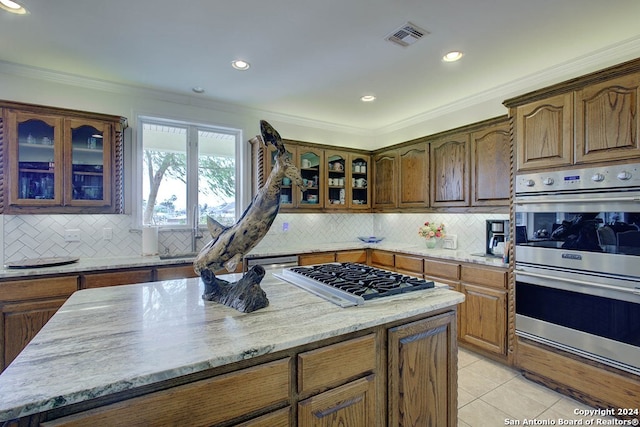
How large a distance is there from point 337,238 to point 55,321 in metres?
3.71

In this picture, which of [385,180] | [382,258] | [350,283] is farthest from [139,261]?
[385,180]

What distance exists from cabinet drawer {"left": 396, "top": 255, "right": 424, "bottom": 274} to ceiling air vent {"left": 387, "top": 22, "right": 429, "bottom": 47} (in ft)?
7.24

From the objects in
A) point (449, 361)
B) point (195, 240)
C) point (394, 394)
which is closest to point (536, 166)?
point (449, 361)

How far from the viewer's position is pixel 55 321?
1.20 metres

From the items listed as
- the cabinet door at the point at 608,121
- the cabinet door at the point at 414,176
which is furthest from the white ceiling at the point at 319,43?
the cabinet door at the point at 414,176

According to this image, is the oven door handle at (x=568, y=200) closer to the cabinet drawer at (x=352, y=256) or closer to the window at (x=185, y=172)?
the cabinet drawer at (x=352, y=256)

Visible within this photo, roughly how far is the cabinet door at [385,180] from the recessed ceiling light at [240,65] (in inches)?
90.5

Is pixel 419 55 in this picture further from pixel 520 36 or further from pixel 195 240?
pixel 195 240

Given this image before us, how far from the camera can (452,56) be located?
2.62m

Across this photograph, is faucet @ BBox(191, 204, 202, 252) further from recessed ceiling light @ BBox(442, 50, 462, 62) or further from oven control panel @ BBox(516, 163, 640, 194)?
oven control panel @ BBox(516, 163, 640, 194)

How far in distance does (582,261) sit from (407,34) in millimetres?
2093

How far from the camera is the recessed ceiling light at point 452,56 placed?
2566 mm

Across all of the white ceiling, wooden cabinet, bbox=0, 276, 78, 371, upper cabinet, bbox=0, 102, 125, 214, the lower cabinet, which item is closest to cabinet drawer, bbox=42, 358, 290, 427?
the lower cabinet

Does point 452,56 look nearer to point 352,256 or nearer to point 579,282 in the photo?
point 579,282
